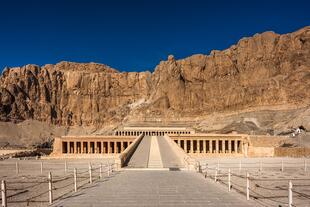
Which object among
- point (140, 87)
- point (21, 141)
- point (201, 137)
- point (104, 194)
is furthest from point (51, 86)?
point (104, 194)

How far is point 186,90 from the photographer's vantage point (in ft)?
502

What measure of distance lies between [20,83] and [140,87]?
5976 cm

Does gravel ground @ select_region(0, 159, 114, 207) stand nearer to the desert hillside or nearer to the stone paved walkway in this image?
the stone paved walkway

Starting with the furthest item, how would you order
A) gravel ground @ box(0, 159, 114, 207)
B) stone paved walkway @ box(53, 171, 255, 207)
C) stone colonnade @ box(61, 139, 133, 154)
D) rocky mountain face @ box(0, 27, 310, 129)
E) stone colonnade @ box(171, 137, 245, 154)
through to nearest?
rocky mountain face @ box(0, 27, 310, 129), stone colonnade @ box(61, 139, 133, 154), stone colonnade @ box(171, 137, 245, 154), gravel ground @ box(0, 159, 114, 207), stone paved walkway @ box(53, 171, 255, 207)

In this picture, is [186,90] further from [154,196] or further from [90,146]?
[154,196]

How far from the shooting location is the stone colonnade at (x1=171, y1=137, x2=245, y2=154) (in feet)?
214

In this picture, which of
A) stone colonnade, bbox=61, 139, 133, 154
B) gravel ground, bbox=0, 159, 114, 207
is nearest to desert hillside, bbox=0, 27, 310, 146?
stone colonnade, bbox=61, 139, 133, 154

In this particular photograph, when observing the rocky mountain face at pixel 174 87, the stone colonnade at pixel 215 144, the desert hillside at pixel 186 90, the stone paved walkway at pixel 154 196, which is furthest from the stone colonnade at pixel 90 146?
the rocky mountain face at pixel 174 87

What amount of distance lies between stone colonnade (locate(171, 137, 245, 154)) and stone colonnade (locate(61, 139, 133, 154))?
10752mm

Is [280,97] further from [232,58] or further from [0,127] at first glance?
[0,127]

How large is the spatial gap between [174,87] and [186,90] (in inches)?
217

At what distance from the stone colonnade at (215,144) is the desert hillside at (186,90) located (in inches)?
1237

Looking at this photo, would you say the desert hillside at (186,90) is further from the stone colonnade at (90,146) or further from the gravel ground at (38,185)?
the gravel ground at (38,185)

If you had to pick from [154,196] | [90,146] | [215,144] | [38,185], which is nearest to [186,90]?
[215,144]
